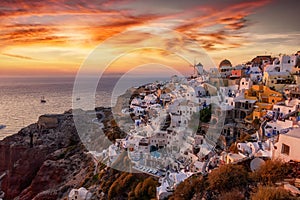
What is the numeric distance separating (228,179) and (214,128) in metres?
A: 8.43

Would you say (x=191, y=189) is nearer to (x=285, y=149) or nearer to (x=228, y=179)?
(x=228, y=179)

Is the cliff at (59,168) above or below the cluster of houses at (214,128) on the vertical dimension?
below

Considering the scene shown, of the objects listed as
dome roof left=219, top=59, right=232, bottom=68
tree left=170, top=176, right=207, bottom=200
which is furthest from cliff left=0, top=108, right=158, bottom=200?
dome roof left=219, top=59, right=232, bottom=68

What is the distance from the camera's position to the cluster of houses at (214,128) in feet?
34.6

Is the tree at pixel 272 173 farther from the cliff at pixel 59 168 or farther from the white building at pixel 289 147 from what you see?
the cliff at pixel 59 168

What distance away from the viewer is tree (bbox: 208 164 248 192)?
6.44m

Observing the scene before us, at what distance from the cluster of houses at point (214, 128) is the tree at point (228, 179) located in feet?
4.07

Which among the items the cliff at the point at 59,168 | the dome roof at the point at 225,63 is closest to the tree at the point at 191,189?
the cliff at the point at 59,168

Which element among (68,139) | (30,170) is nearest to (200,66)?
(68,139)

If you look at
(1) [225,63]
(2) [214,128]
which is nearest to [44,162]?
(2) [214,128]

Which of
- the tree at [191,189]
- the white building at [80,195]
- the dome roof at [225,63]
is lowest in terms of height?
the white building at [80,195]

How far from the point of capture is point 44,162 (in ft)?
67.9

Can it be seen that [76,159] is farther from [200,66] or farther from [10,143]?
[200,66]

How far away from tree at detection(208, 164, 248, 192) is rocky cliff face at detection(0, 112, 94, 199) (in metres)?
11.0
